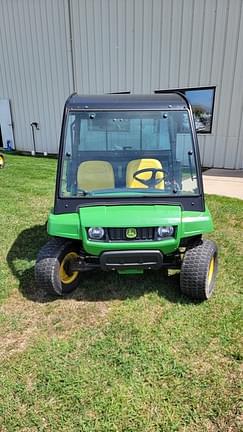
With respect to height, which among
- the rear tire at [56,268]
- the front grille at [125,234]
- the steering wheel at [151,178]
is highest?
the steering wheel at [151,178]

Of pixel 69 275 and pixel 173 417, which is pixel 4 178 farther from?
pixel 173 417

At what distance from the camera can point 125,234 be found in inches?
93.7

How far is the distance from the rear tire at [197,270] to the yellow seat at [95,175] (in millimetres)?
860

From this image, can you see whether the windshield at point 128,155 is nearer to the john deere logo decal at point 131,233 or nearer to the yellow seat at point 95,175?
the yellow seat at point 95,175

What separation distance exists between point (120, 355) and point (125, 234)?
83 cm

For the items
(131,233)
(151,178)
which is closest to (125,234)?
(131,233)

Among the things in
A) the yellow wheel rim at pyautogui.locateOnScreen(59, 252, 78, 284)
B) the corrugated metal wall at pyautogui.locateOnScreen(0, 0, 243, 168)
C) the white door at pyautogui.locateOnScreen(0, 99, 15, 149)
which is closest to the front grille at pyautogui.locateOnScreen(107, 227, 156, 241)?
the yellow wheel rim at pyautogui.locateOnScreen(59, 252, 78, 284)

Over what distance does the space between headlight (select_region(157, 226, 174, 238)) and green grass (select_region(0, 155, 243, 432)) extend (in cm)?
66

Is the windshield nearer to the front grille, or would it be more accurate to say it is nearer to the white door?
the front grille

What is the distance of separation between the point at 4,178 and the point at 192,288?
6.11m

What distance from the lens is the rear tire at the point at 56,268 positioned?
101 inches

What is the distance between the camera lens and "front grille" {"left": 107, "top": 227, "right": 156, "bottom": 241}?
237cm

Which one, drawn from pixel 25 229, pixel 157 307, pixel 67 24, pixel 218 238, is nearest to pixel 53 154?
pixel 67 24

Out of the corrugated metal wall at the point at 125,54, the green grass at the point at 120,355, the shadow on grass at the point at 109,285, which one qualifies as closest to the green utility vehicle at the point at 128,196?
the shadow on grass at the point at 109,285
